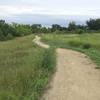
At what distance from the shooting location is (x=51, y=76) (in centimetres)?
1452

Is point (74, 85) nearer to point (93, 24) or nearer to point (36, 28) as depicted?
point (93, 24)

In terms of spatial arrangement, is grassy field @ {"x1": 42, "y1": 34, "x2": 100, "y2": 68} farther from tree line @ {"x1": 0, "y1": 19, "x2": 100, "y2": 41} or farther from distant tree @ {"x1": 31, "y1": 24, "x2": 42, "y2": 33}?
distant tree @ {"x1": 31, "y1": 24, "x2": 42, "y2": 33}

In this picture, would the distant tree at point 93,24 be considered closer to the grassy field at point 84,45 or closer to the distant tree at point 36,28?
the distant tree at point 36,28

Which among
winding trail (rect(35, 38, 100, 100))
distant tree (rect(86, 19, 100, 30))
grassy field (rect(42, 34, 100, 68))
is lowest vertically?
distant tree (rect(86, 19, 100, 30))

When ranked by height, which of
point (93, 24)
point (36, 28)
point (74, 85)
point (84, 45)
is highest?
point (74, 85)

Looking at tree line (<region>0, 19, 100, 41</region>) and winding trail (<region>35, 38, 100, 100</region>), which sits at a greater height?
winding trail (<region>35, 38, 100, 100</region>)

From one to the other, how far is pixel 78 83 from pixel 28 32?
88.1 m

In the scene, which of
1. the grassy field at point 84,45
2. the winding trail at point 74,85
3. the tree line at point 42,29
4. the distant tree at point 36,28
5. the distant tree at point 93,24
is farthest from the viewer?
the distant tree at point 36,28

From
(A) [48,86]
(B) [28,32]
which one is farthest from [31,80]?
(B) [28,32]

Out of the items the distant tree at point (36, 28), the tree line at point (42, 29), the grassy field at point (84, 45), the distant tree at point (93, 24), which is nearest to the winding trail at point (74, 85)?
the grassy field at point (84, 45)

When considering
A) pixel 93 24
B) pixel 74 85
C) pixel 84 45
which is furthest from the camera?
pixel 93 24

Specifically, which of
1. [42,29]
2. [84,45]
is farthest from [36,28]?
[84,45]

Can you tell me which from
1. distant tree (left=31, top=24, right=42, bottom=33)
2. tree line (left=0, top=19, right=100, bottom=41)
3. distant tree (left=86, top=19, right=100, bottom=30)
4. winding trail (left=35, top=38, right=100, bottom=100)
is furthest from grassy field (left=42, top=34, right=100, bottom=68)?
distant tree (left=31, top=24, right=42, bottom=33)

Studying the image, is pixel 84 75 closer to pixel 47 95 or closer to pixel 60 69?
pixel 60 69
